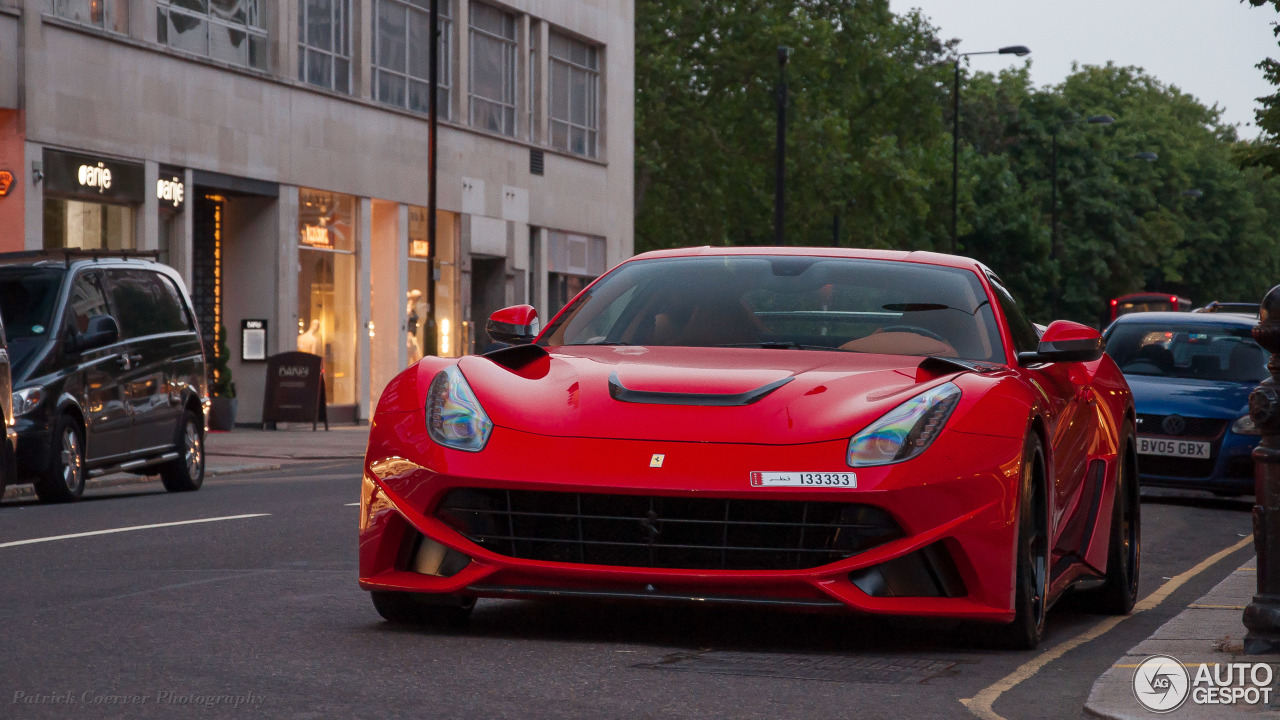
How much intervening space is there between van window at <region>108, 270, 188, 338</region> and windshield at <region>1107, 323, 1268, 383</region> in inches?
327

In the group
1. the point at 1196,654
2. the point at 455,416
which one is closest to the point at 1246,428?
the point at 1196,654

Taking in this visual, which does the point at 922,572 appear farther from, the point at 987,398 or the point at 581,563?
the point at 581,563

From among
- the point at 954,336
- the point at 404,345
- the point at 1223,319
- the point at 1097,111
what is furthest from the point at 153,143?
the point at 1097,111

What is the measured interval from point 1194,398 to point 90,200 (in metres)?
16.8

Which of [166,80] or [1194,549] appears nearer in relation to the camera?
[1194,549]

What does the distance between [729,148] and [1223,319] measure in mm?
43058

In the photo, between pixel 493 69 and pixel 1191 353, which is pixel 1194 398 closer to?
pixel 1191 353

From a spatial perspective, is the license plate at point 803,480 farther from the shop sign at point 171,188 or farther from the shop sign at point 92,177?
the shop sign at point 171,188

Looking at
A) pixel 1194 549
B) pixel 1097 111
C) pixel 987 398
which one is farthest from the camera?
pixel 1097 111

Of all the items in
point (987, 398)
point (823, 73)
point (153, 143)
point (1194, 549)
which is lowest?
point (1194, 549)

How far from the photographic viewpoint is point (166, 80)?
96.3ft

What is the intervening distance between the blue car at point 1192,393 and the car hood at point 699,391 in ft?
31.9

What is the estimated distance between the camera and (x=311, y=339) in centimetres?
3428

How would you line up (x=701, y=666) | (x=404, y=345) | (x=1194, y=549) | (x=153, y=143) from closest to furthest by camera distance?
(x=701, y=666)
(x=1194, y=549)
(x=153, y=143)
(x=404, y=345)
